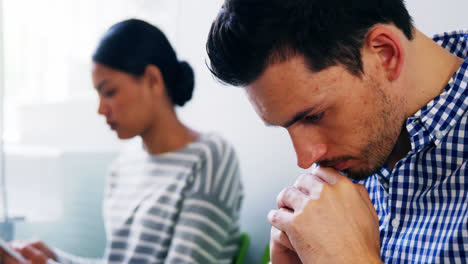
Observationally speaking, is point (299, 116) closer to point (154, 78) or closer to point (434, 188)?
point (434, 188)

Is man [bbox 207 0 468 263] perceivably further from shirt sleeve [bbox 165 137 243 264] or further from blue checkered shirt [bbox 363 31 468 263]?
shirt sleeve [bbox 165 137 243 264]

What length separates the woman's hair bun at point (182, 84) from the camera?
184 cm

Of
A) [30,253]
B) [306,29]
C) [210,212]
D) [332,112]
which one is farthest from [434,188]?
[30,253]

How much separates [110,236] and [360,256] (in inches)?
45.5

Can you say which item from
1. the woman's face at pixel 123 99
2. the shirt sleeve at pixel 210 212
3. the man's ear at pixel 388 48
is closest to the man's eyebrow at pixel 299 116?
the man's ear at pixel 388 48

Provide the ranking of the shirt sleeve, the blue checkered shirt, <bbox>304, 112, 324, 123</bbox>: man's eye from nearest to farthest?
the blue checkered shirt < <bbox>304, 112, 324, 123</bbox>: man's eye < the shirt sleeve

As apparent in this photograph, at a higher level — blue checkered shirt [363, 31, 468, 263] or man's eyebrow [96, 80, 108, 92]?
man's eyebrow [96, 80, 108, 92]

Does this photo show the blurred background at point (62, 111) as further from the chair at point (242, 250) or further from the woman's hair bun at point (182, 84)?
the chair at point (242, 250)

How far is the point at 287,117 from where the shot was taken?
90 cm

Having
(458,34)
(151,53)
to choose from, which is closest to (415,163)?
(458,34)

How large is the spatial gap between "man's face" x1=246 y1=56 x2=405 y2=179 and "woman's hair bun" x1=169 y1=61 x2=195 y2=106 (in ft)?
3.01

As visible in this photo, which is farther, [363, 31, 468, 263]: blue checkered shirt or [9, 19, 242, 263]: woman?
[9, 19, 242, 263]: woman

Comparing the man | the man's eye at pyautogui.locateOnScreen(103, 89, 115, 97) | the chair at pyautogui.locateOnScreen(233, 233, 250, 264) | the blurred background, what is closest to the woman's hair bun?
the man's eye at pyautogui.locateOnScreen(103, 89, 115, 97)

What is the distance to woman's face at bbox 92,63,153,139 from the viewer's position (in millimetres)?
1733
